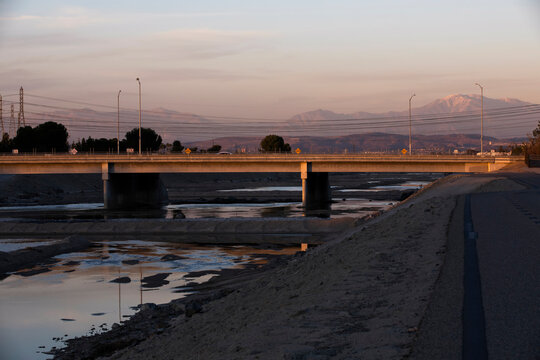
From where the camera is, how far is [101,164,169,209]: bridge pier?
308 ft

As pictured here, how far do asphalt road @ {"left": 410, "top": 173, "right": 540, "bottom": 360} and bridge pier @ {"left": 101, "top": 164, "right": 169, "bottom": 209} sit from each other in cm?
7807

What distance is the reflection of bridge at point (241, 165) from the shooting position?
86.9 m

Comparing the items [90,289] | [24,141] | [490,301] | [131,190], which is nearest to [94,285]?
[90,289]

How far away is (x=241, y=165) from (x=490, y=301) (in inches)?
3169

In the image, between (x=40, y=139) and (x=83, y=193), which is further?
(x=40, y=139)

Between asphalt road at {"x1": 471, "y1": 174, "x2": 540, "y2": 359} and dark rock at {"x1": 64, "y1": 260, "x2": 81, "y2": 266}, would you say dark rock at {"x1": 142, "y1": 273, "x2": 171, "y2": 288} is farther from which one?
asphalt road at {"x1": 471, "y1": 174, "x2": 540, "y2": 359}

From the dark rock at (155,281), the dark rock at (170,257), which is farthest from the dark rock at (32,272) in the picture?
the dark rock at (155,281)

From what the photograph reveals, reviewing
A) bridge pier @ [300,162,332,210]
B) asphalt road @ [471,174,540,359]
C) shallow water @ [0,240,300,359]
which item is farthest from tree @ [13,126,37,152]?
asphalt road @ [471,174,540,359]

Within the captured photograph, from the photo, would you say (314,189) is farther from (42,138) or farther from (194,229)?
(42,138)

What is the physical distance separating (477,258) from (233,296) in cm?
838

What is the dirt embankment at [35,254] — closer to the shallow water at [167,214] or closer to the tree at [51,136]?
the shallow water at [167,214]

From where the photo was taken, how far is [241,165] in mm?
91000

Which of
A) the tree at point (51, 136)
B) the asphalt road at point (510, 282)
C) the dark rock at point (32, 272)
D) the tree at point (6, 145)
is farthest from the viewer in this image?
the tree at point (51, 136)

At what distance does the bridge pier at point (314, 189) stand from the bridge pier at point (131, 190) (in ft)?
76.8
